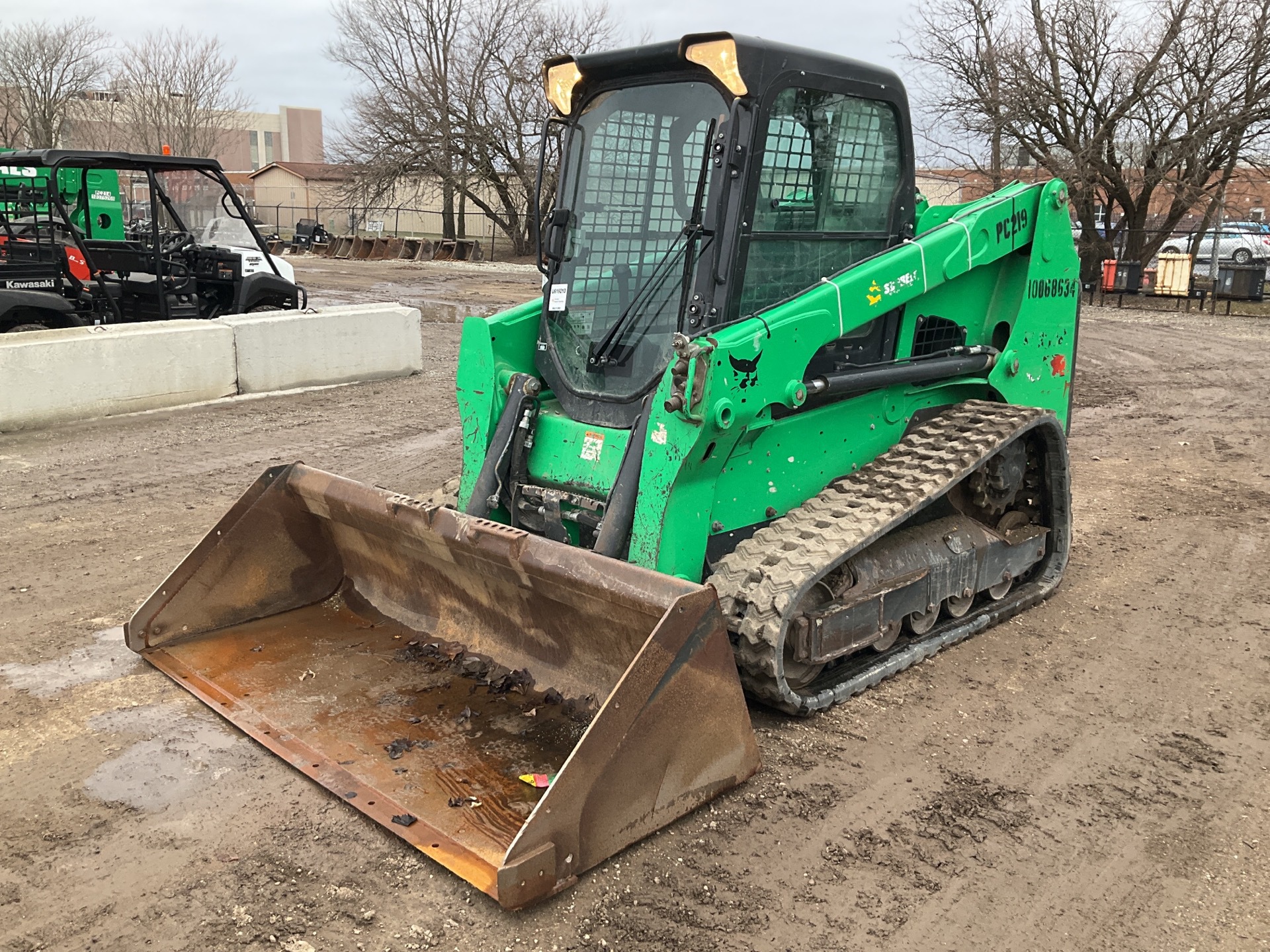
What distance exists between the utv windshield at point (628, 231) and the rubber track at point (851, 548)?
891 mm

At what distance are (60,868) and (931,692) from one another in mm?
3121

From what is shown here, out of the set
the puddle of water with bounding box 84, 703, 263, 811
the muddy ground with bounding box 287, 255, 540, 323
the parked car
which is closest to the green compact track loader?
the puddle of water with bounding box 84, 703, 263, 811

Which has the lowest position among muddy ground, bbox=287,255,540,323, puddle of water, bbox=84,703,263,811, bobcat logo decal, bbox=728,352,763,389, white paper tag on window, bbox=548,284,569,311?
puddle of water, bbox=84,703,263,811

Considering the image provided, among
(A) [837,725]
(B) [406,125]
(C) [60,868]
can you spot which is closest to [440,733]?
(C) [60,868]

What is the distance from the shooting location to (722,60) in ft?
13.2

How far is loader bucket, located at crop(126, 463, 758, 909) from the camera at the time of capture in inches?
122

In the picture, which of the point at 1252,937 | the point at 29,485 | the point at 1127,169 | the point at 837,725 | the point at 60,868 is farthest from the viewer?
the point at 1127,169

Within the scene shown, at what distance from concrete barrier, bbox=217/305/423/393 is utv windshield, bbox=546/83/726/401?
20.3ft

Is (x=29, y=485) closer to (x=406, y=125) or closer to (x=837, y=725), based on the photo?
(x=837, y=725)

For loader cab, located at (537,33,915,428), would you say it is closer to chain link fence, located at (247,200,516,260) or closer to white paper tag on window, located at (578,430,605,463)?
white paper tag on window, located at (578,430,605,463)

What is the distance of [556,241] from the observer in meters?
4.88

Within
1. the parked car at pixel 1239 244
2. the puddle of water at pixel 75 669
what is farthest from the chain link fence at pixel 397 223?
the puddle of water at pixel 75 669

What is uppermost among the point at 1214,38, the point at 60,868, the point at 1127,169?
the point at 1214,38

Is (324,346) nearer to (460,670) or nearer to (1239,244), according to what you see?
(460,670)
